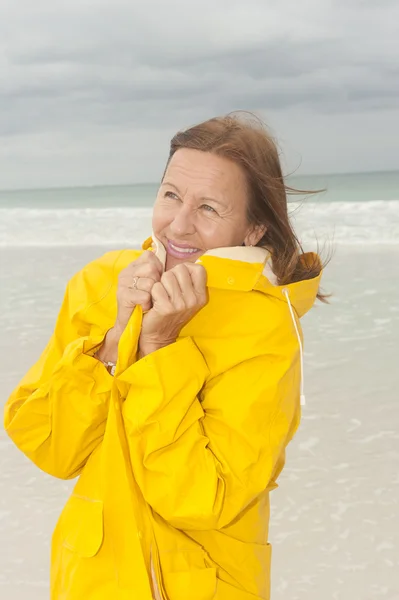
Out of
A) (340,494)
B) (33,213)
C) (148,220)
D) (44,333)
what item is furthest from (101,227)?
(340,494)

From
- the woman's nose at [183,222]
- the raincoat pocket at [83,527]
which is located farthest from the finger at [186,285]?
the raincoat pocket at [83,527]

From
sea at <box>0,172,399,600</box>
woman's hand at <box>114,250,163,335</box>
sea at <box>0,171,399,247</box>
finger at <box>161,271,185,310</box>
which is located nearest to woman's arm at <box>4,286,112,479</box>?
woman's hand at <box>114,250,163,335</box>

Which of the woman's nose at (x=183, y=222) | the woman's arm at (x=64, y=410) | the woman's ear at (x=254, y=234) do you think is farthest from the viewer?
the woman's ear at (x=254, y=234)

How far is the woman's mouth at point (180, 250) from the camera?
1.84 meters

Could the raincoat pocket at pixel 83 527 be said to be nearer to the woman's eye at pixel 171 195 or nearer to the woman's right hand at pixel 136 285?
the woman's right hand at pixel 136 285

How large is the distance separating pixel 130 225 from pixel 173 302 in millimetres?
18068

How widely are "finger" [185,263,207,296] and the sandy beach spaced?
2045mm

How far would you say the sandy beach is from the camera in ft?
11.0

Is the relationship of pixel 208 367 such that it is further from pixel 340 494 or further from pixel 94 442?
pixel 340 494

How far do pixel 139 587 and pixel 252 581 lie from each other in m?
0.28

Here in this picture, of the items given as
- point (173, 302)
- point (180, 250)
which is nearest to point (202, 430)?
point (173, 302)

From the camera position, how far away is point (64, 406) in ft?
5.51

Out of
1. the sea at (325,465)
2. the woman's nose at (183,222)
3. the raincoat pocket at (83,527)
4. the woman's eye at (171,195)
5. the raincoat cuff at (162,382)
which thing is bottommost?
the sea at (325,465)

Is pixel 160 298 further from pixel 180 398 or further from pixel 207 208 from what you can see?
pixel 207 208
